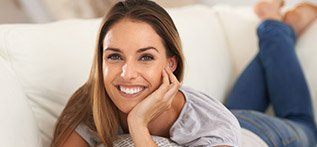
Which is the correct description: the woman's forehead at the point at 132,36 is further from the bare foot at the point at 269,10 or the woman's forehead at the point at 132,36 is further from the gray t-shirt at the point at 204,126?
the bare foot at the point at 269,10

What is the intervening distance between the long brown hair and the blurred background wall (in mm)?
875

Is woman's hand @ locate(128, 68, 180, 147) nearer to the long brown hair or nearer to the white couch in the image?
the long brown hair

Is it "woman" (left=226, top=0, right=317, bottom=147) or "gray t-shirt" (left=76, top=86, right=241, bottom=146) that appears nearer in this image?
"gray t-shirt" (left=76, top=86, right=241, bottom=146)

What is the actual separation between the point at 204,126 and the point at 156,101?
12cm

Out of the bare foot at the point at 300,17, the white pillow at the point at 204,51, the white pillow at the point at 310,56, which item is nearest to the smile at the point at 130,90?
the white pillow at the point at 204,51

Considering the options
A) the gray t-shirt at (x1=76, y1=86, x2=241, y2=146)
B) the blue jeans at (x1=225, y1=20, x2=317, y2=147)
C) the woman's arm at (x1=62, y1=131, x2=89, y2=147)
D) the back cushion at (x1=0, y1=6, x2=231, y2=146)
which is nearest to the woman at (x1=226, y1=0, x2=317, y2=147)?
the blue jeans at (x1=225, y1=20, x2=317, y2=147)

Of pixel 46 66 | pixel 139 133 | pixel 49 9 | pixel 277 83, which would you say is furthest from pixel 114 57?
pixel 49 9

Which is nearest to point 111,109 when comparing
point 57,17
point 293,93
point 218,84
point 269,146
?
point 269,146

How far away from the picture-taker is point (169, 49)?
988 millimetres

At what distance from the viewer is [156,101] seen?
97cm

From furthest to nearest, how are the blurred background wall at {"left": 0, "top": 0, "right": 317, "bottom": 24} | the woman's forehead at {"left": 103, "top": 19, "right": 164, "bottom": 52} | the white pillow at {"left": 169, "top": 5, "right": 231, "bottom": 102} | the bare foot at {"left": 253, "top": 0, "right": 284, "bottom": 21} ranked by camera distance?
the blurred background wall at {"left": 0, "top": 0, "right": 317, "bottom": 24} → the bare foot at {"left": 253, "top": 0, "right": 284, "bottom": 21} → the white pillow at {"left": 169, "top": 5, "right": 231, "bottom": 102} → the woman's forehead at {"left": 103, "top": 19, "right": 164, "bottom": 52}

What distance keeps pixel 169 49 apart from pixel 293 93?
69cm

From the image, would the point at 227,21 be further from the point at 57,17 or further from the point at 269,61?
the point at 57,17

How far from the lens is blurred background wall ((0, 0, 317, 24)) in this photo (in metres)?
1.94
